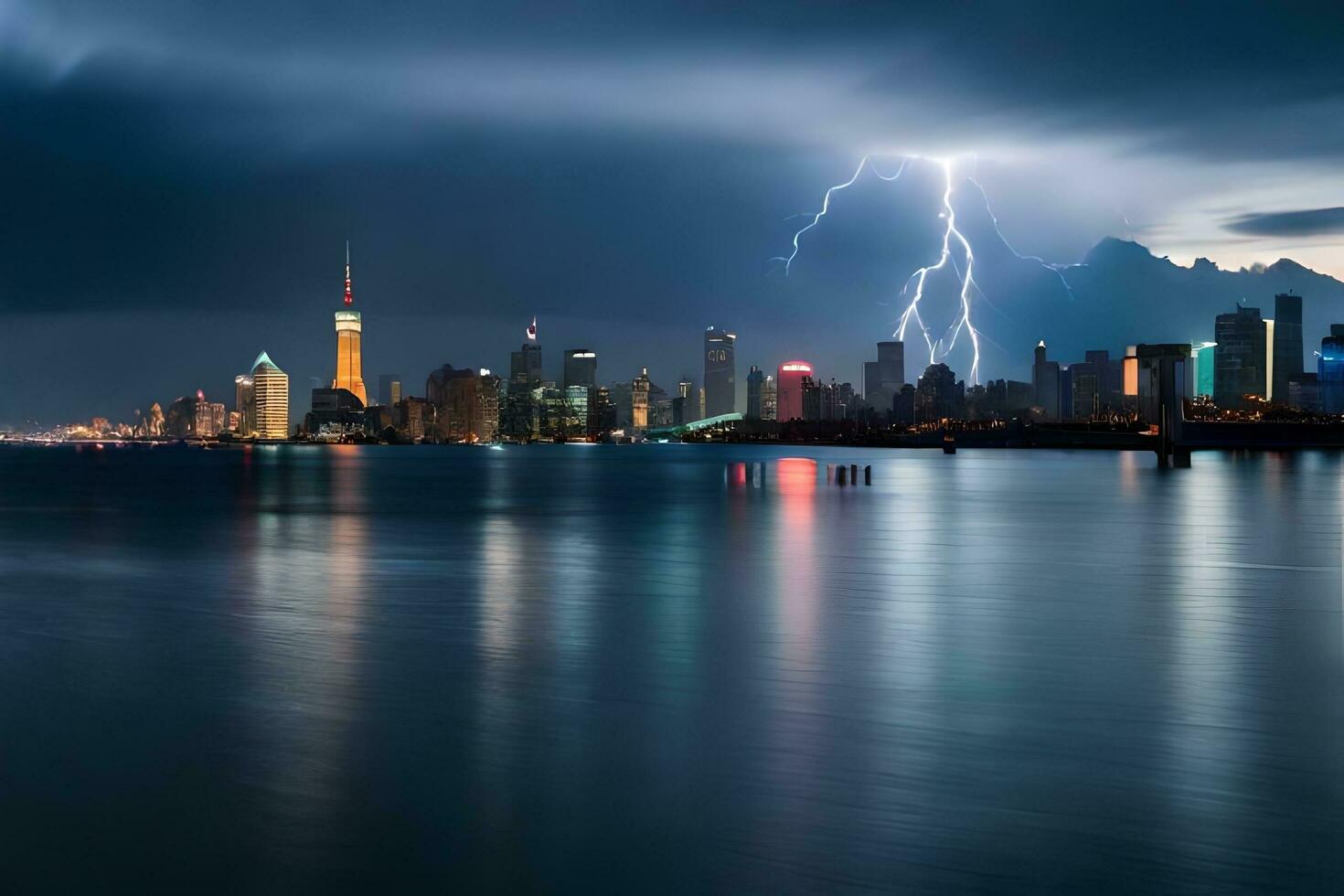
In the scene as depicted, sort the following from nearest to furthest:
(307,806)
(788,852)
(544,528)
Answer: (788,852) < (307,806) < (544,528)

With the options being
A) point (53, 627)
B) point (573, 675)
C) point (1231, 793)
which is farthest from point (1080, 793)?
point (53, 627)

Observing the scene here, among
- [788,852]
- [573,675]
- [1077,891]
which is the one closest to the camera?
[1077,891]

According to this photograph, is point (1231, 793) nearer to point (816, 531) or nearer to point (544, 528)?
point (816, 531)

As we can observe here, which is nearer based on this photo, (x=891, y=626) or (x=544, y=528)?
(x=891, y=626)

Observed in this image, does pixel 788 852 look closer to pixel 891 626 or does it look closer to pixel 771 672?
pixel 771 672

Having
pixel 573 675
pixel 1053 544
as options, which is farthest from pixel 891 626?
pixel 1053 544

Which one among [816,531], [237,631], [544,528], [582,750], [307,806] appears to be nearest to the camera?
[307,806]
